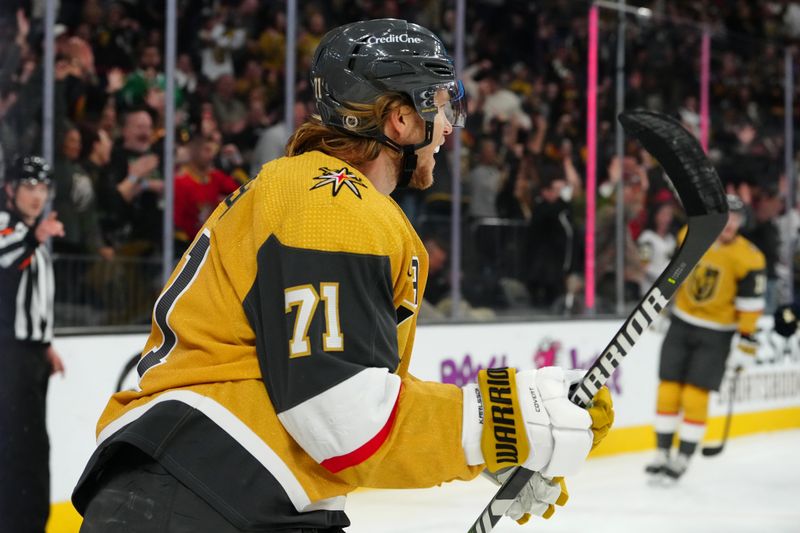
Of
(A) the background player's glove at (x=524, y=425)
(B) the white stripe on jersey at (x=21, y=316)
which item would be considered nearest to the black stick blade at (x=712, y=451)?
(B) the white stripe on jersey at (x=21, y=316)

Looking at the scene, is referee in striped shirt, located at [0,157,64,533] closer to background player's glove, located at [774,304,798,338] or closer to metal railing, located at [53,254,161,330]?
metal railing, located at [53,254,161,330]

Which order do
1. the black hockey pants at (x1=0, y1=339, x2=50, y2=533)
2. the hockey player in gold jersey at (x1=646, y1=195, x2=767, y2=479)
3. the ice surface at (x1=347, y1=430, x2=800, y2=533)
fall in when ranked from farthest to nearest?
the hockey player in gold jersey at (x1=646, y1=195, x2=767, y2=479) → the ice surface at (x1=347, y1=430, x2=800, y2=533) → the black hockey pants at (x1=0, y1=339, x2=50, y2=533)

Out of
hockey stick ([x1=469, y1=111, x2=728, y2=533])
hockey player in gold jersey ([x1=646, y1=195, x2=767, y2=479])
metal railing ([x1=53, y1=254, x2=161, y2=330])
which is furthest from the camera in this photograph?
hockey player in gold jersey ([x1=646, y1=195, x2=767, y2=479])

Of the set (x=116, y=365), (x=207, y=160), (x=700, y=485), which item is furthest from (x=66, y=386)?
(x=700, y=485)

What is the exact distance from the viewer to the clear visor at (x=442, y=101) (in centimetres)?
139

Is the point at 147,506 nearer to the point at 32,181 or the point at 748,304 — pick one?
the point at 32,181

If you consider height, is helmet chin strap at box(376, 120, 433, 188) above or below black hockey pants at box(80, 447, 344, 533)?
above

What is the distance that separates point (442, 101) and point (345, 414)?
1.51 ft

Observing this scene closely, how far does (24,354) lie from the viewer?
380 cm

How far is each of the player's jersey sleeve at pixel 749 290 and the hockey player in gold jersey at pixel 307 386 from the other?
4.72 metres

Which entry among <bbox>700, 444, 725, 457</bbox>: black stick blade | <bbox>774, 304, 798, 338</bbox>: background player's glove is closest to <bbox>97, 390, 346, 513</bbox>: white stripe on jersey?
<bbox>774, 304, 798, 338</bbox>: background player's glove

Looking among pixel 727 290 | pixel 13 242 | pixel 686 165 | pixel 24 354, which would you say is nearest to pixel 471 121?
pixel 727 290

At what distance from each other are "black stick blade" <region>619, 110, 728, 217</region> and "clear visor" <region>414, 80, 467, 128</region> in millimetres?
263

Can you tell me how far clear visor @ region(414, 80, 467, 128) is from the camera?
139 cm
